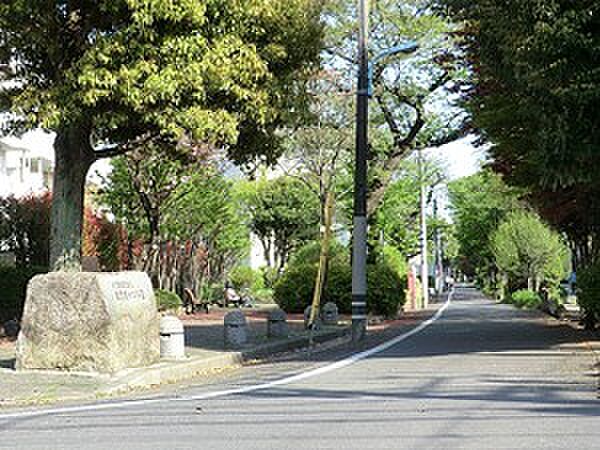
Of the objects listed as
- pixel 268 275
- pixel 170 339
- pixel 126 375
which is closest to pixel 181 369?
pixel 170 339

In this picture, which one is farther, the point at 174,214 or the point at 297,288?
the point at 174,214

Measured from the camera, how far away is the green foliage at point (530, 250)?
5631 cm

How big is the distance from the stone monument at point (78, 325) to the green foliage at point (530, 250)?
44586mm

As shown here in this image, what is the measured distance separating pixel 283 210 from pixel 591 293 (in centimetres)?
3438

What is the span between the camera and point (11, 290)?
70.3ft

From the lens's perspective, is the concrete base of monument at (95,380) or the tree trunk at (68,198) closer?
the concrete base of monument at (95,380)

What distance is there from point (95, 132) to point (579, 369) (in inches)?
391

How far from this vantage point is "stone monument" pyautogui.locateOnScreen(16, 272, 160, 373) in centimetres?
1355

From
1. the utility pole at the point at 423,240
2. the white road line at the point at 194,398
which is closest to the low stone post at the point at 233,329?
the white road line at the point at 194,398

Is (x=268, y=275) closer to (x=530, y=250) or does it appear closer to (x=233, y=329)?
(x=530, y=250)

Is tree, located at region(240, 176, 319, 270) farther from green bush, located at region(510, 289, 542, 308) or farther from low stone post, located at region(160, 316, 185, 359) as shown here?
low stone post, located at region(160, 316, 185, 359)

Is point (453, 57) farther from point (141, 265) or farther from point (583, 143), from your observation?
point (583, 143)

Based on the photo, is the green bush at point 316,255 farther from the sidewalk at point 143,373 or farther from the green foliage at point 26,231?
the sidewalk at point 143,373

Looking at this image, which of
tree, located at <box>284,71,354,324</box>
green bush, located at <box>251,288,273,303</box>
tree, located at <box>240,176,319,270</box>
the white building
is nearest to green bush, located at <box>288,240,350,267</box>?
tree, located at <box>284,71,354,324</box>
